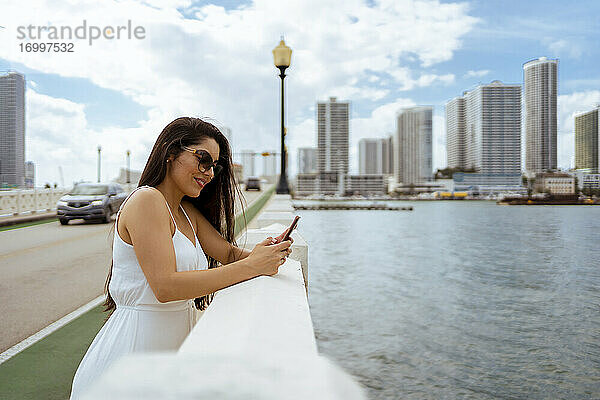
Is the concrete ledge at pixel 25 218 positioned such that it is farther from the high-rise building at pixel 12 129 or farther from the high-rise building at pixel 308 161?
the high-rise building at pixel 308 161

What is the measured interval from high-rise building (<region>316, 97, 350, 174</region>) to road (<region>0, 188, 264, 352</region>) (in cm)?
17252

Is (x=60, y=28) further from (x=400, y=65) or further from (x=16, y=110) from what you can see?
(x=400, y=65)

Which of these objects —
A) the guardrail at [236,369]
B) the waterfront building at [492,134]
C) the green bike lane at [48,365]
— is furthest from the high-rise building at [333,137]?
the guardrail at [236,369]

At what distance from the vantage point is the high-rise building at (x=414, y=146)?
541 feet

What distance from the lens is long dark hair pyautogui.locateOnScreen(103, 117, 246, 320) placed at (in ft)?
6.03

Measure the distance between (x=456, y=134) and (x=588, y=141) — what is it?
106m

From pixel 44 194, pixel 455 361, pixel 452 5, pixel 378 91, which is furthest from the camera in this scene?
pixel 378 91

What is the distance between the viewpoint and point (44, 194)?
56.0 ft

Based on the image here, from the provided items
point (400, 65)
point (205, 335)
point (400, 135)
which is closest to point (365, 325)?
point (205, 335)

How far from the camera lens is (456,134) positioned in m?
128

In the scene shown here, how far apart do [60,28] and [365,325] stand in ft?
27.0

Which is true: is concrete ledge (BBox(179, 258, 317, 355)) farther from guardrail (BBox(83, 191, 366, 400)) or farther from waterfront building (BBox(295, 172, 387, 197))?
waterfront building (BBox(295, 172, 387, 197))

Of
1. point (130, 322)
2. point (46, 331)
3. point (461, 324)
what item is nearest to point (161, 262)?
point (130, 322)

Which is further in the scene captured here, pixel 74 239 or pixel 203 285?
pixel 74 239
